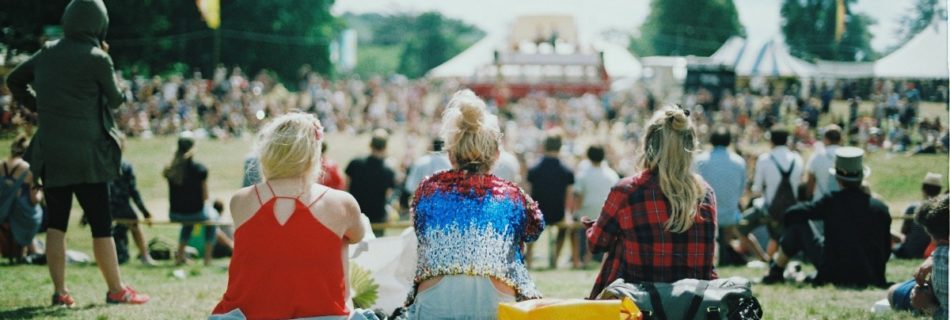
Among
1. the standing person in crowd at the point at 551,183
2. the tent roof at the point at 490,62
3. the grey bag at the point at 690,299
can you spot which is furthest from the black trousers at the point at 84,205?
the tent roof at the point at 490,62

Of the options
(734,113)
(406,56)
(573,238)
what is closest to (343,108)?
(734,113)

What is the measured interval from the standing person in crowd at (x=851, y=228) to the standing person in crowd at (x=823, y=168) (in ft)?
8.57

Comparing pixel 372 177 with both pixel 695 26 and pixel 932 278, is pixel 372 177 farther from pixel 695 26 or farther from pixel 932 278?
pixel 695 26

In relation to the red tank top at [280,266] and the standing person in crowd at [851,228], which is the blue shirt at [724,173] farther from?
the red tank top at [280,266]

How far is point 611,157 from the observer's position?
72.3ft

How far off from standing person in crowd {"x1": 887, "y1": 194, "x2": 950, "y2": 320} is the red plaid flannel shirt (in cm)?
127

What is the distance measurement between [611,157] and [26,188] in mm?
14659

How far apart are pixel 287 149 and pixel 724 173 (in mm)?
6913

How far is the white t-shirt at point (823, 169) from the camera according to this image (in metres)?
10.2

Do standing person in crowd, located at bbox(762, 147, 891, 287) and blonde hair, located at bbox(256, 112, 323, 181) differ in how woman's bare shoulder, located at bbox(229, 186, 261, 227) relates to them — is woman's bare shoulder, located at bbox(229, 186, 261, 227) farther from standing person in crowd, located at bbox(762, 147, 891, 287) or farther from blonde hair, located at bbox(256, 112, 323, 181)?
standing person in crowd, located at bbox(762, 147, 891, 287)

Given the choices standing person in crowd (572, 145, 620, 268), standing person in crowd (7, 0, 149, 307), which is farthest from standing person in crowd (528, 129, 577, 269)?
standing person in crowd (7, 0, 149, 307)

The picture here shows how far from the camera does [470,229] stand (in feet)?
13.7

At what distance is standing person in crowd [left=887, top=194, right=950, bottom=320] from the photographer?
193 inches

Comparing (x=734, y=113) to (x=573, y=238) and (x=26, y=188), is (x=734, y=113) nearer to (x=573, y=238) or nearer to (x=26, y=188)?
(x=573, y=238)
